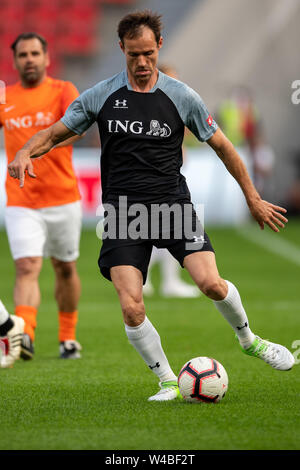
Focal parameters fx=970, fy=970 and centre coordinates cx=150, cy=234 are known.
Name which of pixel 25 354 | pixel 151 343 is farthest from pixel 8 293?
pixel 151 343

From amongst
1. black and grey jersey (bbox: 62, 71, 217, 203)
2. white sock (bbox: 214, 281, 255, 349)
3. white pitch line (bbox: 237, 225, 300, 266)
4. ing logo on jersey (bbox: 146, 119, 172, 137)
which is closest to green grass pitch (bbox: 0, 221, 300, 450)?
white sock (bbox: 214, 281, 255, 349)

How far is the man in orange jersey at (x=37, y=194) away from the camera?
773 cm

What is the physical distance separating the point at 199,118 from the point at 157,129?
0.27 meters

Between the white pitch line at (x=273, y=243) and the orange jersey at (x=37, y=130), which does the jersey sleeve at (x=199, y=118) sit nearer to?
the orange jersey at (x=37, y=130)

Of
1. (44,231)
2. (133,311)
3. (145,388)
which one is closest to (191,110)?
(133,311)

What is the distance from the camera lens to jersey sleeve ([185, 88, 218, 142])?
5938 mm

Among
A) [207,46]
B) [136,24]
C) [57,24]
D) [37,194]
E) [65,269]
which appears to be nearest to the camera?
[136,24]

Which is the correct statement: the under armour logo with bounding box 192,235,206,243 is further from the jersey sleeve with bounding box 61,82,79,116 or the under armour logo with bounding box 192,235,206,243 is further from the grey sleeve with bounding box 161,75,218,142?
the jersey sleeve with bounding box 61,82,79,116

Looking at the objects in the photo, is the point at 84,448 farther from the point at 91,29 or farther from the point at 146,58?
the point at 91,29

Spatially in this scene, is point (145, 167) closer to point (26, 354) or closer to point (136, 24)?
point (136, 24)

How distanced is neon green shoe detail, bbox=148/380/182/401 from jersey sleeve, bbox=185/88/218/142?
156 cm

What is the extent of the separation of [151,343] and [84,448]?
1.39m

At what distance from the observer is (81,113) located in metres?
5.99

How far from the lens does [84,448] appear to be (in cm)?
472
